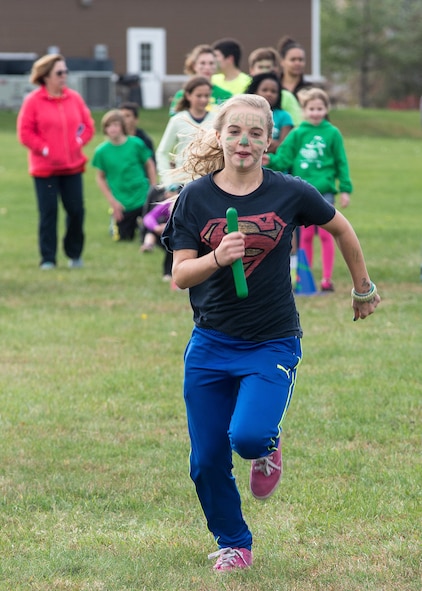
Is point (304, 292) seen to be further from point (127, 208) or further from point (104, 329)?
point (127, 208)

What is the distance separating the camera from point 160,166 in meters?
10.8

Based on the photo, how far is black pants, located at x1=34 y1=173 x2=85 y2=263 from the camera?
13.2 metres

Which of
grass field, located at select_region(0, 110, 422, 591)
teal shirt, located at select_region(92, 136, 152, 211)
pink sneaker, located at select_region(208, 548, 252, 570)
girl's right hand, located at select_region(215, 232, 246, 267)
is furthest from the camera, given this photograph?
teal shirt, located at select_region(92, 136, 152, 211)

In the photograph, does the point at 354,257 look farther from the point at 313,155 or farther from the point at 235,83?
the point at 235,83

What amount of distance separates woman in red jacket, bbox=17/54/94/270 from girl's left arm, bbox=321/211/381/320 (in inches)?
336

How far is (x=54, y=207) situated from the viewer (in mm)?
13281

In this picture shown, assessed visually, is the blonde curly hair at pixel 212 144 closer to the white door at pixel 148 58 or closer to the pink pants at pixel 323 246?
the pink pants at pixel 323 246

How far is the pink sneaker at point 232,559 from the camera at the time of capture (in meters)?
4.62

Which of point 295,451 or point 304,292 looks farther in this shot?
point 304,292

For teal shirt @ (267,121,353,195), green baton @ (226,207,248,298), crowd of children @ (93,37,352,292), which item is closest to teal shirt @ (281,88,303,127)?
crowd of children @ (93,37,352,292)

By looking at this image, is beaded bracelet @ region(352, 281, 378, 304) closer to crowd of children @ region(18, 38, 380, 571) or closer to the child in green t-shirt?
crowd of children @ region(18, 38, 380, 571)

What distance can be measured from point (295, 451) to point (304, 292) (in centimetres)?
524

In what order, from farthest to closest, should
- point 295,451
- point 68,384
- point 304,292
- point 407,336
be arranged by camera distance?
point 304,292 < point 407,336 < point 68,384 < point 295,451

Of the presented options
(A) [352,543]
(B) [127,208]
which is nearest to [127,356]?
(A) [352,543]
